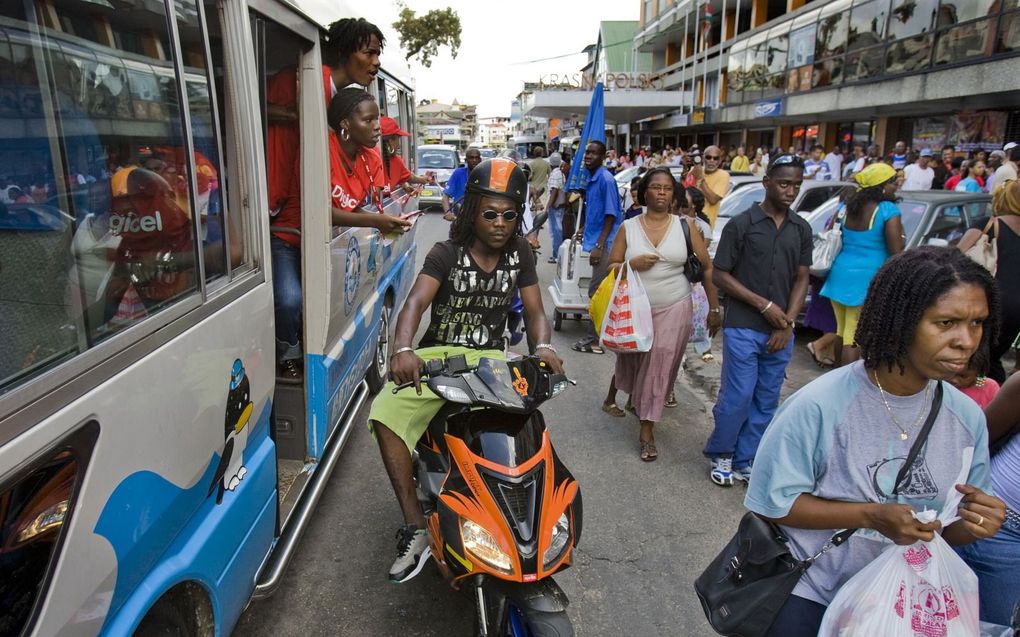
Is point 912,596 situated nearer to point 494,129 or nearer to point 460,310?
point 460,310

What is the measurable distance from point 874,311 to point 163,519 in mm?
1977

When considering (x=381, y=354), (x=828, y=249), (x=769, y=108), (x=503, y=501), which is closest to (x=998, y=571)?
(x=503, y=501)

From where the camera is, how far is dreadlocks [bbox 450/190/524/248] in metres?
2.92

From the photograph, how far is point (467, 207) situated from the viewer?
117 inches

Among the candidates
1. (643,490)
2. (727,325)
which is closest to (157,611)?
(643,490)

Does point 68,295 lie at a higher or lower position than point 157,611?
higher

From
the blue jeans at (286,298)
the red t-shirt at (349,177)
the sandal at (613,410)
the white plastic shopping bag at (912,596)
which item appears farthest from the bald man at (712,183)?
the white plastic shopping bag at (912,596)

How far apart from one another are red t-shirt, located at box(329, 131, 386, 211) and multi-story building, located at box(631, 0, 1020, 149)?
1408cm

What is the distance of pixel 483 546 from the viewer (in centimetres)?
234

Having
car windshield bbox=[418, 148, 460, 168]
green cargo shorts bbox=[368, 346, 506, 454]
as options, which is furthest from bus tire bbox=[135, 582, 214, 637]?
car windshield bbox=[418, 148, 460, 168]

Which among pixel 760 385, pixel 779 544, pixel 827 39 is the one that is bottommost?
pixel 760 385

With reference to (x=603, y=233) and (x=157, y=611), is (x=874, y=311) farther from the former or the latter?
(x=603, y=233)

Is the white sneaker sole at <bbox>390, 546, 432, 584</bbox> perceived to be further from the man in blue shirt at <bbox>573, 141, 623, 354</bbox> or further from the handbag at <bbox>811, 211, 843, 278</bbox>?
the man in blue shirt at <bbox>573, 141, 623, 354</bbox>

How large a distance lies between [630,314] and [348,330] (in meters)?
1.83
